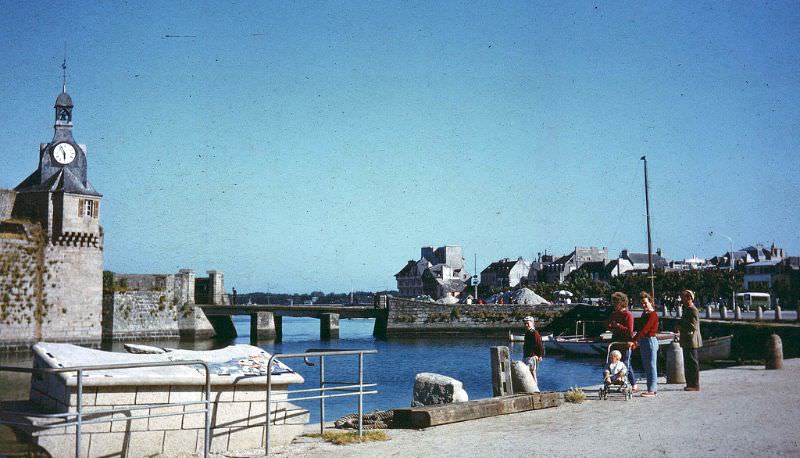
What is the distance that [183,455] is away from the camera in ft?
32.3

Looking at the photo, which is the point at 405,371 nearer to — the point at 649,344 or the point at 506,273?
the point at 649,344

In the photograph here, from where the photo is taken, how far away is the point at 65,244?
56.8 metres

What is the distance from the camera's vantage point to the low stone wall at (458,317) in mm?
79750

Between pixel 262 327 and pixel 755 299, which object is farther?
pixel 262 327

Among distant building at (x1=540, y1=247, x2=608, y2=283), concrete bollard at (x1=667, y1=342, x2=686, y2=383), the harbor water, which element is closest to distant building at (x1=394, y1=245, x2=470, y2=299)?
distant building at (x1=540, y1=247, x2=608, y2=283)

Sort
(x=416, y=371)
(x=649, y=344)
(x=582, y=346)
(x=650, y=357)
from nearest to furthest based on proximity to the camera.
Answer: (x=649, y=344) → (x=650, y=357) → (x=416, y=371) → (x=582, y=346)

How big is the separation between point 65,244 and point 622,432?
177ft

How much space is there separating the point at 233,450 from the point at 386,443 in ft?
6.98

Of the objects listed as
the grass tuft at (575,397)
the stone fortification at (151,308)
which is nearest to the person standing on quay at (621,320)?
the grass tuft at (575,397)

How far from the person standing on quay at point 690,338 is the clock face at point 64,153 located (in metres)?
55.6

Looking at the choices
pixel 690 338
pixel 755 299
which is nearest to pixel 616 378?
pixel 690 338

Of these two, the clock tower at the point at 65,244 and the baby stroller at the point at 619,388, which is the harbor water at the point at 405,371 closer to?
the clock tower at the point at 65,244

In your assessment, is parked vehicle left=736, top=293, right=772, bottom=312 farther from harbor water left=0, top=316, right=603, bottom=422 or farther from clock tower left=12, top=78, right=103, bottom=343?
clock tower left=12, top=78, right=103, bottom=343

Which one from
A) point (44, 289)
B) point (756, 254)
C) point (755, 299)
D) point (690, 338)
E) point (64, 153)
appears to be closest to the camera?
point (690, 338)
